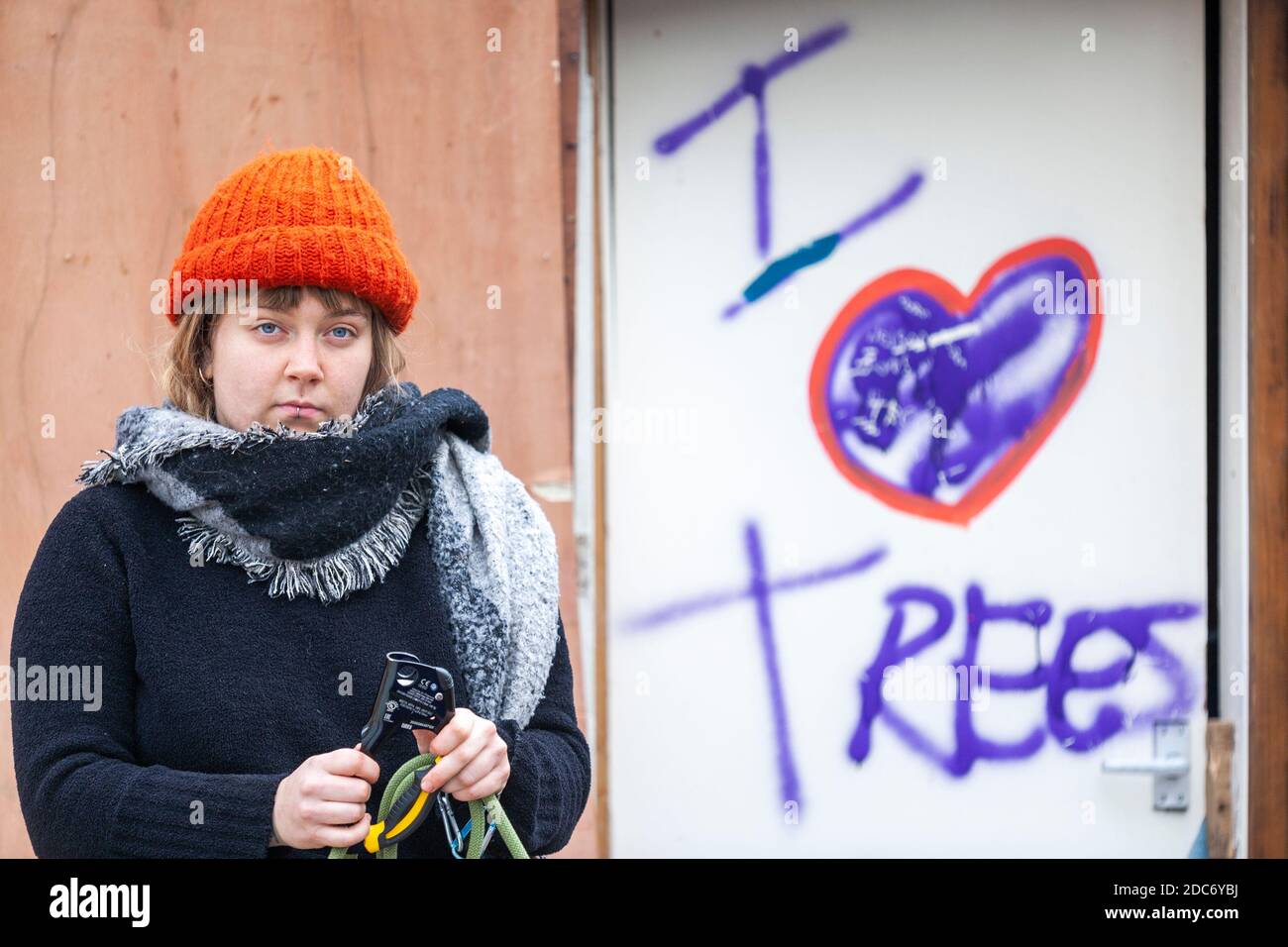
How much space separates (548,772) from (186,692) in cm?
44

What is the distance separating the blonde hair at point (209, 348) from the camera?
1599 mm

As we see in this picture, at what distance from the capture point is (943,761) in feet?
9.61

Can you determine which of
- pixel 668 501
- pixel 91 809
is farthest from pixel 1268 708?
pixel 91 809

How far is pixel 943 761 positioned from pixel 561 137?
64.3 inches

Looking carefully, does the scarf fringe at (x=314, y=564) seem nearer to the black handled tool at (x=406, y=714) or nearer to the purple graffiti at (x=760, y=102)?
the black handled tool at (x=406, y=714)

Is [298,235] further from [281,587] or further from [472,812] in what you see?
[472,812]

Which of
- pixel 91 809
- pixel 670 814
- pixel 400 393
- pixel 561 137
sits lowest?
pixel 670 814

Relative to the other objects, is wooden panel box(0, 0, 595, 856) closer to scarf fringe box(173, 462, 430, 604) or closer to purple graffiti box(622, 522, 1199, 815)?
purple graffiti box(622, 522, 1199, 815)

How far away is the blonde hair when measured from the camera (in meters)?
1.60

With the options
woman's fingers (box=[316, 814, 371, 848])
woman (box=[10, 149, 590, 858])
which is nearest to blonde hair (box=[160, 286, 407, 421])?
woman (box=[10, 149, 590, 858])

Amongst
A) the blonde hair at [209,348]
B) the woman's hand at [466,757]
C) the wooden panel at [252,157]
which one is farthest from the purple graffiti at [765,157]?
the woman's hand at [466,757]

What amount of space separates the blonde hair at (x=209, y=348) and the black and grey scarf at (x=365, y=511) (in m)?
0.03

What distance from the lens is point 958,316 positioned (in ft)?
9.66

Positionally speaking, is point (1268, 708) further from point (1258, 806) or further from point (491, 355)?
point (491, 355)
